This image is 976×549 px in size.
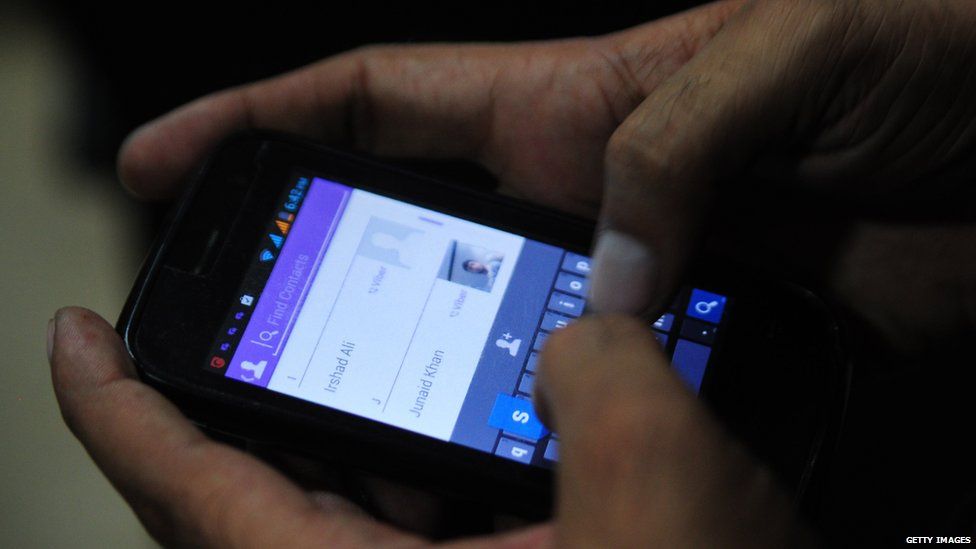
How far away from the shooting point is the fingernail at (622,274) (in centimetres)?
53

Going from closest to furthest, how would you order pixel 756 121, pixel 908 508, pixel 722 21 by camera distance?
pixel 756 121 < pixel 722 21 < pixel 908 508

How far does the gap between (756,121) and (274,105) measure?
39 cm

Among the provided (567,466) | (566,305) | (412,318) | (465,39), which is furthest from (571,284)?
(465,39)

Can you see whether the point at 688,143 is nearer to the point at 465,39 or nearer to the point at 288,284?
the point at 288,284

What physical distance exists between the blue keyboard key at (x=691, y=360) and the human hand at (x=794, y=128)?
0.27ft

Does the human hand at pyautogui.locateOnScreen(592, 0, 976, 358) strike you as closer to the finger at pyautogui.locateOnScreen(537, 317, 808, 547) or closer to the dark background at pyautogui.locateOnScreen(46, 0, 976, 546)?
the finger at pyautogui.locateOnScreen(537, 317, 808, 547)

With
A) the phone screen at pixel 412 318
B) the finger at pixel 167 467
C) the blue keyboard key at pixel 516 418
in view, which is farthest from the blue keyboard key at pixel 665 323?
the finger at pixel 167 467

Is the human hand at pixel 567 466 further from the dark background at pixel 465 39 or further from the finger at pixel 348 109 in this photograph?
the dark background at pixel 465 39

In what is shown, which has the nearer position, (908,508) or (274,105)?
(274,105)

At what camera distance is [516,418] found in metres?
0.59

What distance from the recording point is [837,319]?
616mm

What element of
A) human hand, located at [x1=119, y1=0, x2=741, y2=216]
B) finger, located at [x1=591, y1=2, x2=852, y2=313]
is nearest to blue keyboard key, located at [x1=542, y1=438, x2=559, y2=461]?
finger, located at [x1=591, y1=2, x2=852, y2=313]

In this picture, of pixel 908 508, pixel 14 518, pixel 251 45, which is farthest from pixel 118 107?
pixel 908 508

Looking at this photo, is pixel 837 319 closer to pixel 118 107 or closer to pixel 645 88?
pixel 645 88
